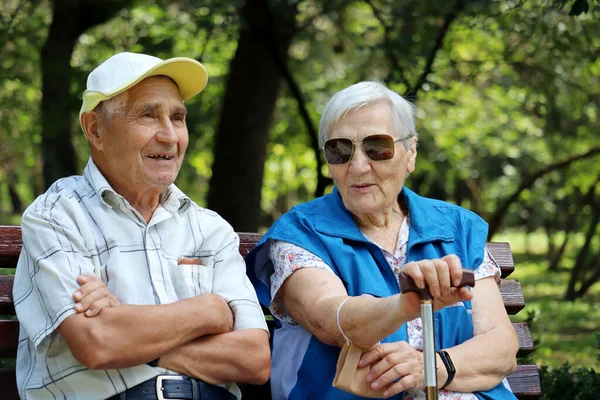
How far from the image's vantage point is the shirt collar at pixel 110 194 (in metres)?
3.02

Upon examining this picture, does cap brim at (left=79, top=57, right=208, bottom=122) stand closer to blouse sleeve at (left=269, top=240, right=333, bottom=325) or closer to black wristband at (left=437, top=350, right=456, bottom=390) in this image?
blouse sleeve at (left=269, top=240, right=333, bottom=325)

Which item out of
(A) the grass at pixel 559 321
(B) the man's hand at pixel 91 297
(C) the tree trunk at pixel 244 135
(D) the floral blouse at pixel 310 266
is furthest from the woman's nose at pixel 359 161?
(C) the tree trunk at pixel 244 135

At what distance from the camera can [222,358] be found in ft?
9.66

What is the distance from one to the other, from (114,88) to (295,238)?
2.86ft

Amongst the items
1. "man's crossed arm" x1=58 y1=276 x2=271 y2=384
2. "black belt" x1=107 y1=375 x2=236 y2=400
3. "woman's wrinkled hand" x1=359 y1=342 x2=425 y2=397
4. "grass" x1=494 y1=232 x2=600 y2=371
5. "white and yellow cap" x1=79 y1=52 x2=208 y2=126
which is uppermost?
"white and yellow cap" x1=79 y1=52 x2=208 y2=126

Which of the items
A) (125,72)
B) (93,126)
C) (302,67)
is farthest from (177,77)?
(302,67)

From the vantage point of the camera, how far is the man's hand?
2.72m

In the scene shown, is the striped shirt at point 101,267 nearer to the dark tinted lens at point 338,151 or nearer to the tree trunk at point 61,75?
the dark tinted lens at point 338,151

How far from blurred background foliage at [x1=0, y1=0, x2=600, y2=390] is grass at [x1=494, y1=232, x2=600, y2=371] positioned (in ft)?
0.87

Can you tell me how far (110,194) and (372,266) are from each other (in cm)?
102

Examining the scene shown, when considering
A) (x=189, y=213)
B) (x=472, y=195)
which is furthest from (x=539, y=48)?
(x=472, y=195)

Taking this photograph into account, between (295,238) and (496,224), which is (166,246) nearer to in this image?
(295,238)

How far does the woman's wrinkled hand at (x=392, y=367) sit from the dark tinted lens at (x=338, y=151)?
0.77 metres

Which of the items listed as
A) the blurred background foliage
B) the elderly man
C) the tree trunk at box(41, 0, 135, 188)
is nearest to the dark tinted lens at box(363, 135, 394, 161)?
the elderly man
